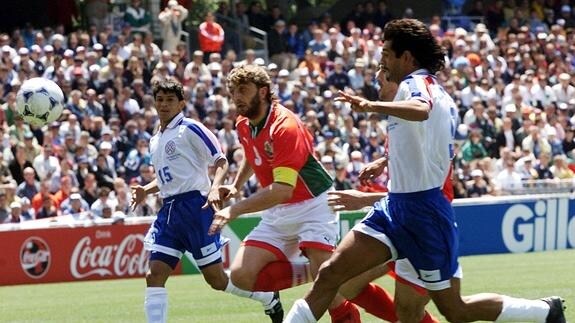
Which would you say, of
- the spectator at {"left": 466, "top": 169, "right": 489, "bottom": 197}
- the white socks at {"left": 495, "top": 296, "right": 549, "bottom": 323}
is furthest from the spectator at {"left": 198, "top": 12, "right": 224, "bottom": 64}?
the white socks at {"left": 495, "top": 296, "right": 549, "bottom": 323}

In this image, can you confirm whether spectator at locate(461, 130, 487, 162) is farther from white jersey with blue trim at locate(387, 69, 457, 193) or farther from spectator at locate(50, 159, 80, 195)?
white jersey with blue trim at locate(387, 69, 457, 193)

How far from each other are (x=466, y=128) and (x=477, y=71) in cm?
342

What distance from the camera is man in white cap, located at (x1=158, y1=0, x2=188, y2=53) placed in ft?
93.6

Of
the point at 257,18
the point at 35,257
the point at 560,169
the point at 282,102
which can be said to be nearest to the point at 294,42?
the point at 257,18

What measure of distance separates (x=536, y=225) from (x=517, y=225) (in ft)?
1.20

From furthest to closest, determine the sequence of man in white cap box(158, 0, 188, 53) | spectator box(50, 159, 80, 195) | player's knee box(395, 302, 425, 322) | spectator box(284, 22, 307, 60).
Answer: spectator box(284, 22, 307, 60) < man in white cap box(158, 0, 188, 53) < spectator box(50, 159, 80, 195) < player's knee box(395, 302, 425, 322)

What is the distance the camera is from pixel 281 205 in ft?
33.1

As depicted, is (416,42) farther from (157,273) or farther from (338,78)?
(338,78)

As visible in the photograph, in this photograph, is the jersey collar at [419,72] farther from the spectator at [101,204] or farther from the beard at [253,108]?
the spectator at [101,204]

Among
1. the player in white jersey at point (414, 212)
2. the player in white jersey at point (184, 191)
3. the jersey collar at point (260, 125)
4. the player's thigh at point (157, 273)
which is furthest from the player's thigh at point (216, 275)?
the player in white jersey at point (414, 212)

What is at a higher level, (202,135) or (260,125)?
(260,125)

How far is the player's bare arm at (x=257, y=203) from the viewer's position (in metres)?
8.64

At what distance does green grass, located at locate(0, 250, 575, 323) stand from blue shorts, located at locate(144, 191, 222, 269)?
1368mm

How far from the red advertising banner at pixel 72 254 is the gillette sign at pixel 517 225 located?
615 centimetres
